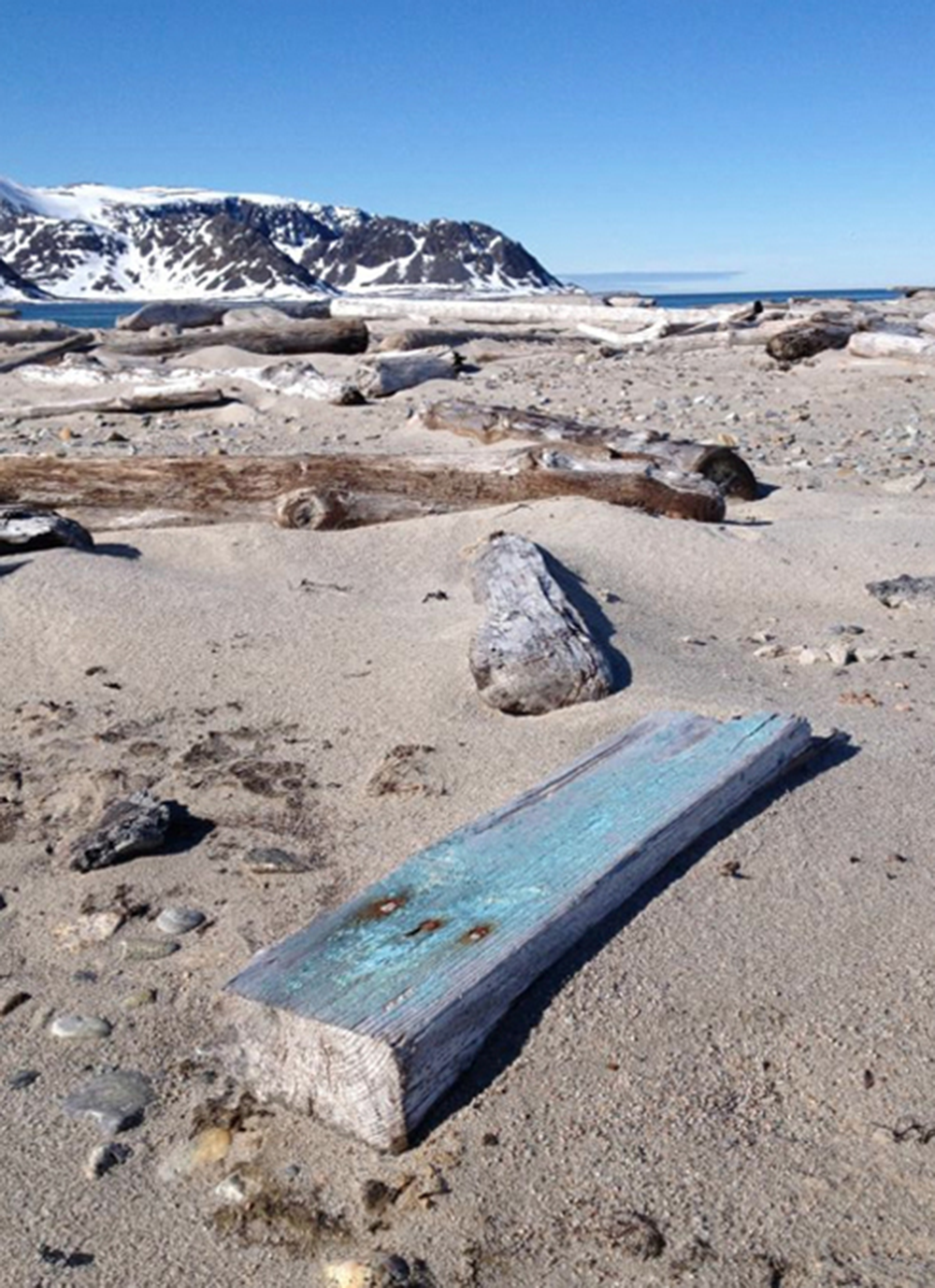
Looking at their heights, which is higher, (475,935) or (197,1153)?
(475,935)

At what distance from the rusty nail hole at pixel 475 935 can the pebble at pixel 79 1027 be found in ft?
2.28

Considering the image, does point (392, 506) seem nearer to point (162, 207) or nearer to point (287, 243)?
point (287, 243)

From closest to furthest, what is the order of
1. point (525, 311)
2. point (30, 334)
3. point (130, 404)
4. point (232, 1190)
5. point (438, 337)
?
point (232, 1190) < point (130, 404) < point (438, 337) < point (30, 334) < point (525, 311)

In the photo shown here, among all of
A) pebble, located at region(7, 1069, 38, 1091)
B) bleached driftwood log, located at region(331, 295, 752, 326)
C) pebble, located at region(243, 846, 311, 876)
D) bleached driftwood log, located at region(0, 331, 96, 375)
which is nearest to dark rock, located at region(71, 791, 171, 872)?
pebble, located at region(243, 846, 311, 876)

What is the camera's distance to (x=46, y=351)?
1410 cm

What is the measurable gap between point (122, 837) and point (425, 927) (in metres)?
1.03

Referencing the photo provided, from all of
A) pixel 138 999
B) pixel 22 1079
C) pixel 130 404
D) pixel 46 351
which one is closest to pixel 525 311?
pixel 46 351

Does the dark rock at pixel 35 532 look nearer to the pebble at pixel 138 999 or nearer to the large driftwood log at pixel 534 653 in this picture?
the large driftwood log at pixel 534 653

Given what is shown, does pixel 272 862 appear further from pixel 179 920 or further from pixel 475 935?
pixel 475 935

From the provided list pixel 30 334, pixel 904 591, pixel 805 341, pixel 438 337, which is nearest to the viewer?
pixel 904 591

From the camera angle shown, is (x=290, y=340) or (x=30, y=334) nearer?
(x=290, y=340)

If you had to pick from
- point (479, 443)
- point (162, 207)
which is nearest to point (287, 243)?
point (162, 207)

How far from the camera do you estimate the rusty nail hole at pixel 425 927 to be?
216cm

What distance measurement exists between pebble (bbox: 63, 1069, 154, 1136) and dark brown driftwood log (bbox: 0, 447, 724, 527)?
3596 mm
